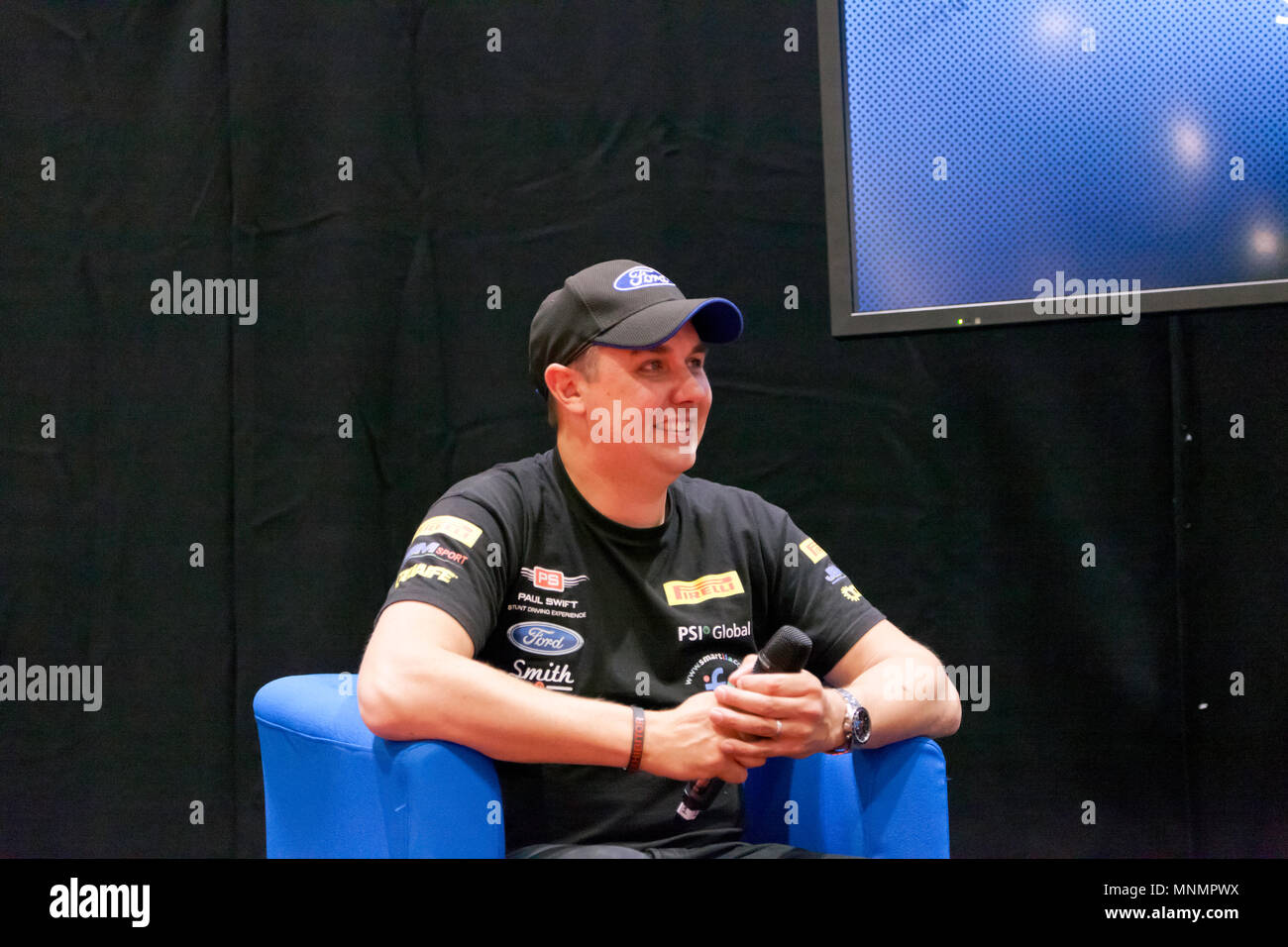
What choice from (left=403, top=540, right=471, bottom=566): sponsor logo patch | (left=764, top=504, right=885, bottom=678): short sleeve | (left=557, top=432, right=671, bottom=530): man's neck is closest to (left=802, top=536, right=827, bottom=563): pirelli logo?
(left=764, top=504, right=885, bottom=678): short sleeve

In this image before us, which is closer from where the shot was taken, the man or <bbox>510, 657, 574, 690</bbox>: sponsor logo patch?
the man

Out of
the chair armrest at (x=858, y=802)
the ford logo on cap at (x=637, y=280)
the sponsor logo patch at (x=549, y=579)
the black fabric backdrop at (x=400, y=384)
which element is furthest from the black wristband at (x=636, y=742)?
the black fabric backdrop at (x=400, y=384)

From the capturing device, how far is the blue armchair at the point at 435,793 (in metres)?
1.53

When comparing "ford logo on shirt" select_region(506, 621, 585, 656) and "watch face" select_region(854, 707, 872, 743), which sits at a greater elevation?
"ford logo on shirt" select_region(506, 621, 585, 656)

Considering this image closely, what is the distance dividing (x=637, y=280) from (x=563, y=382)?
0.21m

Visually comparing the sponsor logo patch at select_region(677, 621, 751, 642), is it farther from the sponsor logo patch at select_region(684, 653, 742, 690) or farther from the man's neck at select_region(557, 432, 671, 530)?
the man's neck at select_region(557, 432, 671, 530)

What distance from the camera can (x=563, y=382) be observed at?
193 centimetres

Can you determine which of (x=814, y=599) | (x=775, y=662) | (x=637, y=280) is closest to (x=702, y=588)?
(x=814, y=599)

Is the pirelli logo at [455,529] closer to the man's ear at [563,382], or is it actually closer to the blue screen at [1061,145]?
the man's ear at [563,382]

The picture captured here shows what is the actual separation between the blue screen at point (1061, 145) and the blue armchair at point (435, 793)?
0.74 m

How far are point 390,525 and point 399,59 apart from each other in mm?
1097

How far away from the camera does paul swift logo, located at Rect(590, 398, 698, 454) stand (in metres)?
1.82

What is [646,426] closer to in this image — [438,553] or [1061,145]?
[438,553]

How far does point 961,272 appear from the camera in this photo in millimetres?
1814
